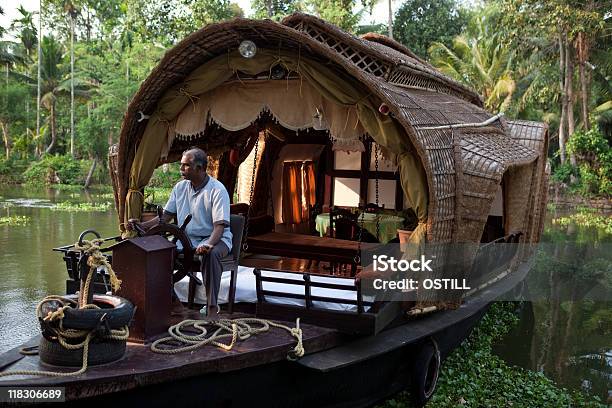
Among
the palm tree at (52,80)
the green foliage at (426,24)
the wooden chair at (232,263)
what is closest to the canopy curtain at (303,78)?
the wooden chair at (232,263)

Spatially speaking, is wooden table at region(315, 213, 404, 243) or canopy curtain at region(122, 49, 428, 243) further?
wooden table at region(315, 213, 404, 243)

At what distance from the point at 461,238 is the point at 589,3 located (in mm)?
15520

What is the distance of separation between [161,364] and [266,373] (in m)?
0.71

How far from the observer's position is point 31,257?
412 inches

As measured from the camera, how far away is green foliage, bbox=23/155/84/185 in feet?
84.0

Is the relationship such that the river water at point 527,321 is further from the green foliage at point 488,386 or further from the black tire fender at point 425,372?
the black tire fender at point 425,372

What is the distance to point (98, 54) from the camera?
29.3 meters

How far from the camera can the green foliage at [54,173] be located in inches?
1008

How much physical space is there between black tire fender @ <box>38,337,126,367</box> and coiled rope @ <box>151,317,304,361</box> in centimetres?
31

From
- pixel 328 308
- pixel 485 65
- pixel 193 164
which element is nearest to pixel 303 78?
pixel 193 164

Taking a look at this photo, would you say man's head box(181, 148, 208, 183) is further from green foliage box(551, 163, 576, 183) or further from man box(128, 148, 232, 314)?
green foliage box(551, 163, 576, 183)

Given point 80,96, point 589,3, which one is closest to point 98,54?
point 80,96

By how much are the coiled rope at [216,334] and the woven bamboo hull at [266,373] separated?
0.17 ft

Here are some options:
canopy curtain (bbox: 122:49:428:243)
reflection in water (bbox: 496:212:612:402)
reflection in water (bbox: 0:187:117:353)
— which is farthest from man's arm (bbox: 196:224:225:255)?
reflection in water (bbox: 496:212:612:402)
